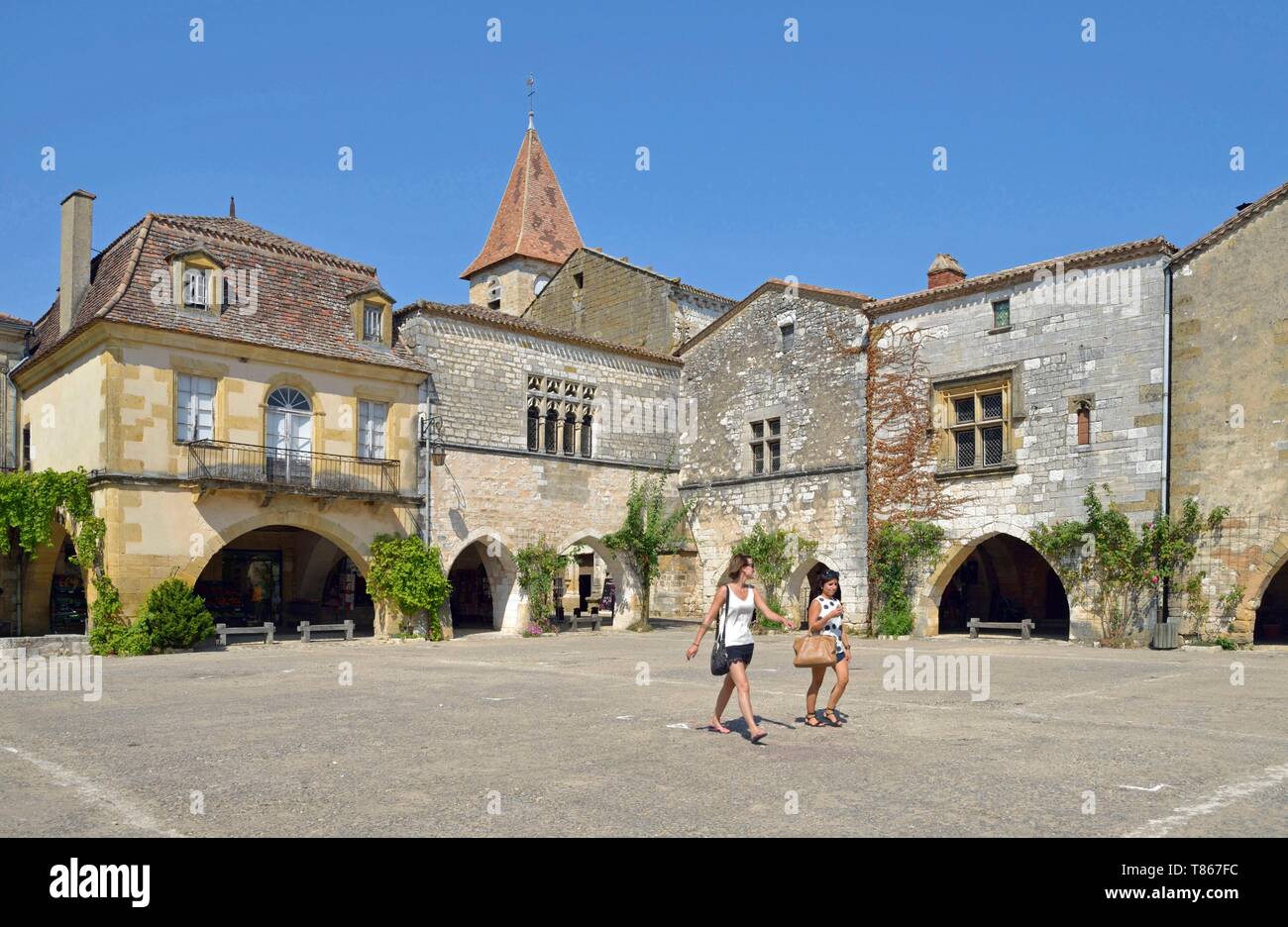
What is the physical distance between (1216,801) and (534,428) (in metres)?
20.6

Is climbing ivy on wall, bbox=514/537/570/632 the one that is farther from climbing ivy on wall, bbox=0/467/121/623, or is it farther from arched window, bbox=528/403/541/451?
climbing ivy on wall, bbox=0/467/121/623

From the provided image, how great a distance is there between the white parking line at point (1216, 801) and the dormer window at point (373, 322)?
19754 mm

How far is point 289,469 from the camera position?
70.6 ft

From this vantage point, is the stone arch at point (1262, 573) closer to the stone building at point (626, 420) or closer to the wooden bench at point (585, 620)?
the stone building at point (626, 420)

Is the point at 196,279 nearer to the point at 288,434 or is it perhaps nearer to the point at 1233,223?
the point at 288,434

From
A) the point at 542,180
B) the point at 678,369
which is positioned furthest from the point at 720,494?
the point at 542,180

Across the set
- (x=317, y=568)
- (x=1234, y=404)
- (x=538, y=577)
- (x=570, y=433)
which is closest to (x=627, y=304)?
(x=570, y=433)

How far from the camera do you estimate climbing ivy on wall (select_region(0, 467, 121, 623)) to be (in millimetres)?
→ 18797

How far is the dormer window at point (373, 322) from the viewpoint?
77.0 feet

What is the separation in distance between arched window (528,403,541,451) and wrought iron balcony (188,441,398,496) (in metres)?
3.80

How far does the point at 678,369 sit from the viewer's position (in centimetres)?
2917

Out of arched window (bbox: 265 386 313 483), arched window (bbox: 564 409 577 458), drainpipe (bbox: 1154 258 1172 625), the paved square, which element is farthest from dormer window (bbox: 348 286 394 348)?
drainpipe (bbox: 1154 258 1172 625)

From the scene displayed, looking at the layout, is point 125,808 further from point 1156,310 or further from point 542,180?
point 542,180
